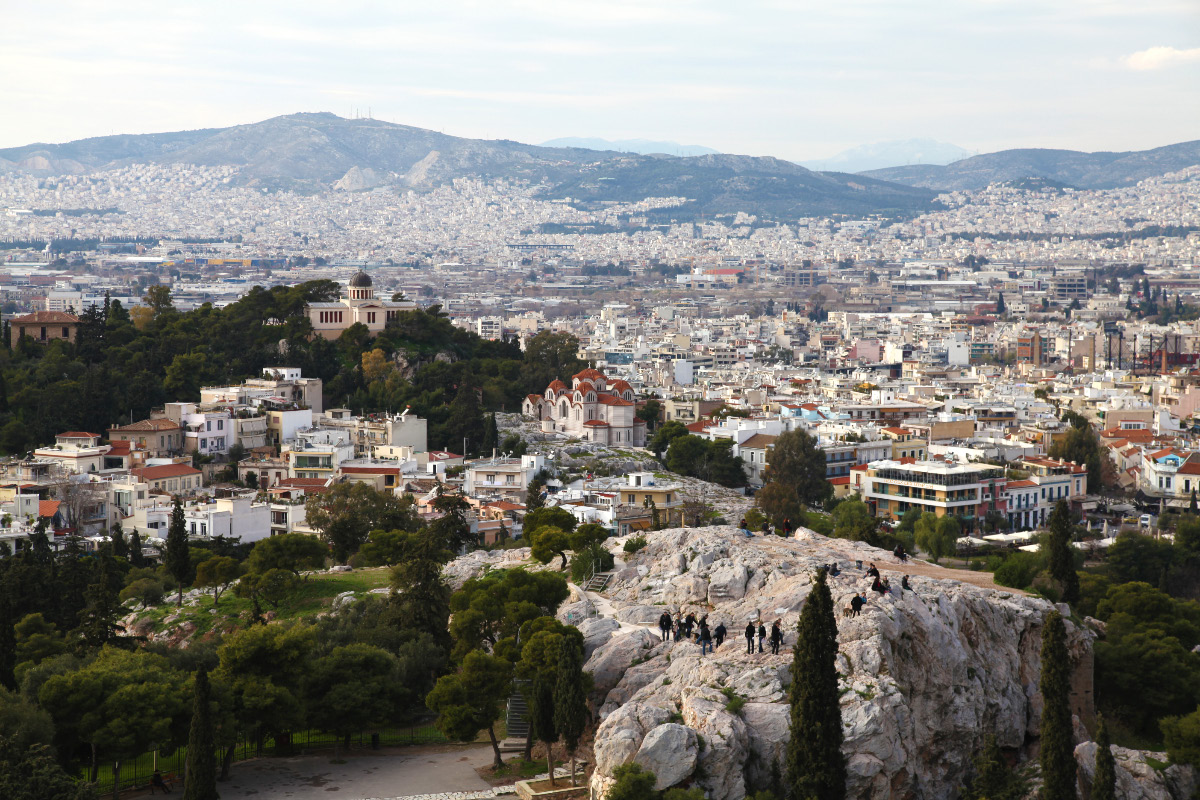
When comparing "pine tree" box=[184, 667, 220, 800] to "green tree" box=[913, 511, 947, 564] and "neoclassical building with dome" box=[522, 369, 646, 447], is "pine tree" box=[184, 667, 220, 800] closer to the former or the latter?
"green tree" box=[913, 511, 947, 564]

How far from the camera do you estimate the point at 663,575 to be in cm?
2030

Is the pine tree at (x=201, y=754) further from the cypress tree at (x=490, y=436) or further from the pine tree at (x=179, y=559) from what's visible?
the cypress tree at (x=490, y=436)

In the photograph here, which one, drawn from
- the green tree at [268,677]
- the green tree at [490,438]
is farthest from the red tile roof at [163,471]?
the green tree at [268,677]

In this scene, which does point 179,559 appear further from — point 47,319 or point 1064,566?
point 47,319

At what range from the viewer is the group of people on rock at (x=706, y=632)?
54.7ft

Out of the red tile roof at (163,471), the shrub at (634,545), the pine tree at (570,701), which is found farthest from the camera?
the red tile roof at (163,471)

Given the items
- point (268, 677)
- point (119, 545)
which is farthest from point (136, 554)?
point (268, 677)

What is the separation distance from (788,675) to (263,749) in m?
6.08

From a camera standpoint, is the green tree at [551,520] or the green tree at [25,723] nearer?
the green tree at [25,723]

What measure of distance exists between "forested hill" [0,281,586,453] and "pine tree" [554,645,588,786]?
23.5m

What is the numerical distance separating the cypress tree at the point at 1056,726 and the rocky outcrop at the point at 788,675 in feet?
4.39

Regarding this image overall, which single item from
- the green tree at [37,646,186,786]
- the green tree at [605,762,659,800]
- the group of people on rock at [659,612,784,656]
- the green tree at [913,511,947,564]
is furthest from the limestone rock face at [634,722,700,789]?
the green tree at [913,511,947,564]

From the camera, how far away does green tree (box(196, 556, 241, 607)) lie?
80.9 ft

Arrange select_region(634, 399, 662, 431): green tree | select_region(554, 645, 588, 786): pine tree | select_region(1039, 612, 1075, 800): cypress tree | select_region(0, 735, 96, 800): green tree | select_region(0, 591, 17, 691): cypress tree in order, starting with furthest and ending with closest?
select_region(634, 399, 662, 431): green tree, select_region(0, 591, 17, 691): cypress tree, select_region(554, 645, 588, 786): pine tree, select_region(1039, 612, 1075, 800): cypress tree, select_region(0, 735, 96, 800): green tree
